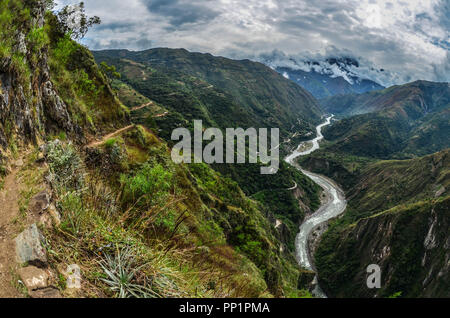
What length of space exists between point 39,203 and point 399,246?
114205 millimetres

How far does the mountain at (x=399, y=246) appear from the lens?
8331 cm

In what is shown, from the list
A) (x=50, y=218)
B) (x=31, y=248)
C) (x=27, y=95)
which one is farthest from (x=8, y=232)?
(x=27, y=95)

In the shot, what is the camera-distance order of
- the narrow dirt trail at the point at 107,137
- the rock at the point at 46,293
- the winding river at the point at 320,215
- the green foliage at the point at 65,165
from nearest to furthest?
the rock at the point at 46,293, the green foliage at the point at 65,165, the narrow dirt trail at the point at 107,137, the winding river at the point at 320,215

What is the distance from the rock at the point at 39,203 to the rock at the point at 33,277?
209cm

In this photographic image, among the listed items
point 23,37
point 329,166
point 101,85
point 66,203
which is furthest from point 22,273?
point 329,166

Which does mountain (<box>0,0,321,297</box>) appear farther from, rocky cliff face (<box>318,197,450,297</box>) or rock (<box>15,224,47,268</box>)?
rocky cliff face (<box>318,197,450,297</box>)

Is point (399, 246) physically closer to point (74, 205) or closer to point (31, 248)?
point (74, 205)

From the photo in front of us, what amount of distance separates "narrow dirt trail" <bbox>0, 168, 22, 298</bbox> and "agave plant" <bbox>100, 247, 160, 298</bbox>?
178 centimetres

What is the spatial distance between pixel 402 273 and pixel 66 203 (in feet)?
365

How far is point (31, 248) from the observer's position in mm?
6016

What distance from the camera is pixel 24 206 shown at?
758cm

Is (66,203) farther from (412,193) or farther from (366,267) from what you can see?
(412,193)

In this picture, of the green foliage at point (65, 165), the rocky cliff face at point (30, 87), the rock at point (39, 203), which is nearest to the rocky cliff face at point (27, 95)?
the rocky cliff face at point (30, 87)

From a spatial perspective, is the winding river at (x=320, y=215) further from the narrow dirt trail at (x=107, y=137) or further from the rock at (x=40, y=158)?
the rock at (x=40, y=158)
